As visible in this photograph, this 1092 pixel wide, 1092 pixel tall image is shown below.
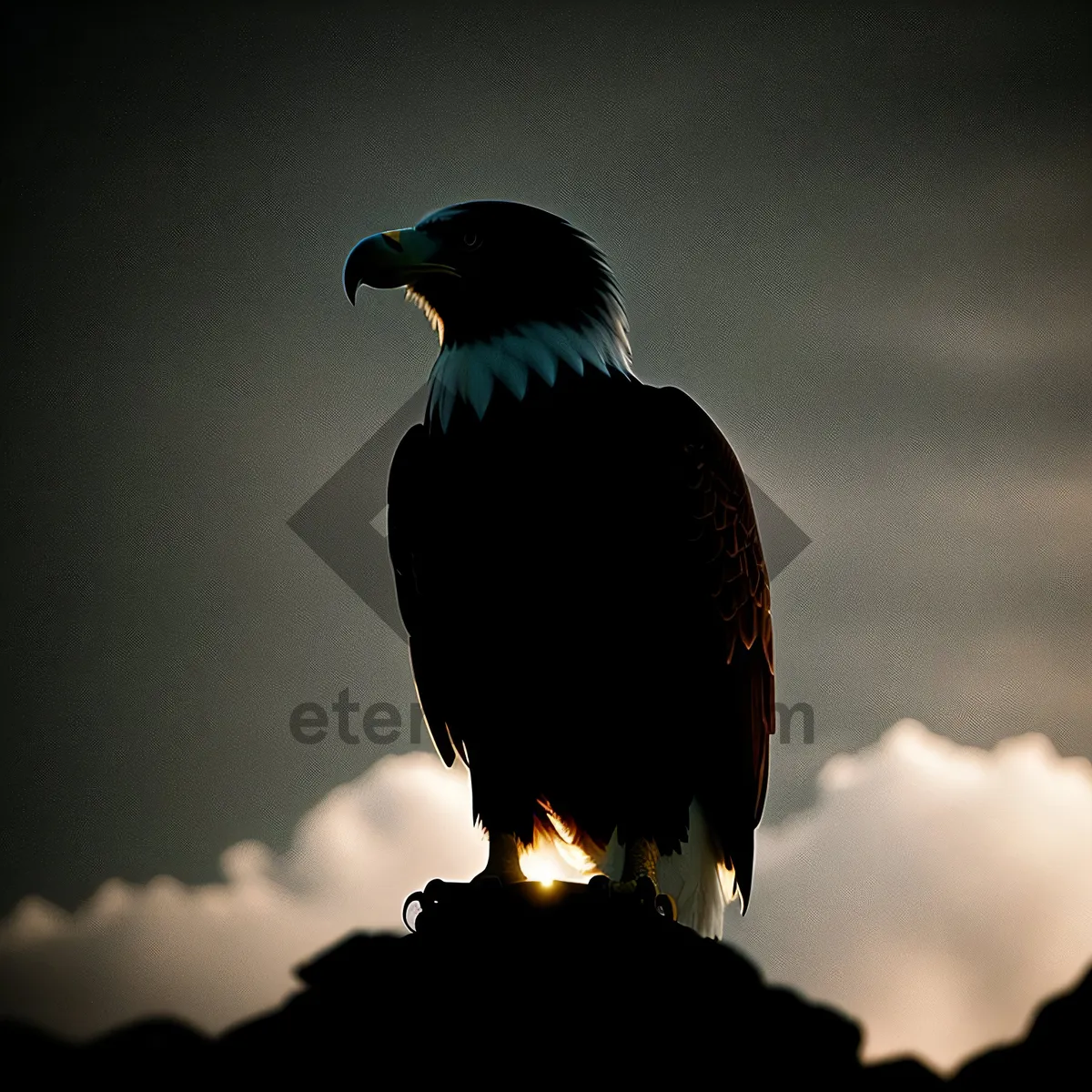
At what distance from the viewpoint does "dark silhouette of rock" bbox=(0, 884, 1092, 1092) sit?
2.34m

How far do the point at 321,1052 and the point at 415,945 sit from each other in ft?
0.97

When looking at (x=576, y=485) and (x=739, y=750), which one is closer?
(x=576, y=485)

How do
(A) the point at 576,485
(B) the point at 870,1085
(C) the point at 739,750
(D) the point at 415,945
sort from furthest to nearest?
1. (C) the point at 739,750
2. (A) the point at 576,485
3. (D) the point at 415,945
4. (B) the point at 870,1085

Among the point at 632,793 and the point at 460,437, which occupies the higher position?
the point at 460,437

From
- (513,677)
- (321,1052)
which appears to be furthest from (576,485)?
(321,1052)

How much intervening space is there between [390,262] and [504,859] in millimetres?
1753

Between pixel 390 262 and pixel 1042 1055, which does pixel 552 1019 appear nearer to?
pixel 1042 1055

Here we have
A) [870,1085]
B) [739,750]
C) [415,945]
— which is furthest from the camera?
[739,750]

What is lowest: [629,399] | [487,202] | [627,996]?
[627,996]

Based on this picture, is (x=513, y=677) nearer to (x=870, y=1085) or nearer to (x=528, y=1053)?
(x=528, y=1053)

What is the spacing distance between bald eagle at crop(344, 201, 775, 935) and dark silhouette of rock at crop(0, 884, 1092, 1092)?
0.57 m

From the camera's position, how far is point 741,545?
347cm

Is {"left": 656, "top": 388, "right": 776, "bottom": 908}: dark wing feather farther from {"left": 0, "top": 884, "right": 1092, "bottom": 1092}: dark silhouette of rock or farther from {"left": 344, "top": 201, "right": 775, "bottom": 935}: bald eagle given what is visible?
{"left": 0, "top": 884, "right": 1092, "bottom": 1092}: dark silhouette of rock

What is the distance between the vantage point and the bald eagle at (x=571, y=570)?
3.18m
